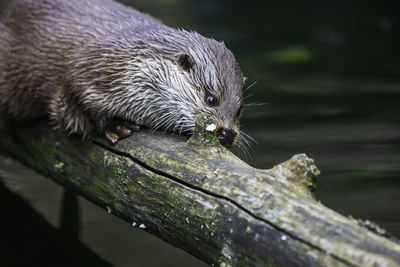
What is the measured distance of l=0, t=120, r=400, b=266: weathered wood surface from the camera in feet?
6.69

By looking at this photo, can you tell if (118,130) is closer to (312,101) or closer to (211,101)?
(211,101)

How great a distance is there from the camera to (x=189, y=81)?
9.99 feet

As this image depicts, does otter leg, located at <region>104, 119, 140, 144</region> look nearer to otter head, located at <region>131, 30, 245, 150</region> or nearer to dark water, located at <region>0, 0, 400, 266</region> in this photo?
otter head, located at <region>131, 30, 245, 150</region>

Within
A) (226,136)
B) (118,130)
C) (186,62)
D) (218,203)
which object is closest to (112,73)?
(118,130)

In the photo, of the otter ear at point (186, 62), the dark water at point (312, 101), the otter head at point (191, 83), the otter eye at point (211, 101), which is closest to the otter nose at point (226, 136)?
the otter head at point (191, 83)

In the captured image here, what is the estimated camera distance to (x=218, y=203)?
2408 mm

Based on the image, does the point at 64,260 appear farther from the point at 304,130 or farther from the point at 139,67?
the point at 304,130

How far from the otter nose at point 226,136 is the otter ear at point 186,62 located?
0.37 meters

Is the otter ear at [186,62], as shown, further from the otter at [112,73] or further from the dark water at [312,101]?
the dark water at [312,101]

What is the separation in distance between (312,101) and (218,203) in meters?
3.59

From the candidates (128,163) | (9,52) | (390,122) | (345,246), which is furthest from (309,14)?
(345,246)

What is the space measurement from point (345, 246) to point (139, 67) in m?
1.53

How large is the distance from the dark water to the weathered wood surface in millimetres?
852

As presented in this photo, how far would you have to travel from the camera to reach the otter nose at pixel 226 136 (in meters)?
2.88
